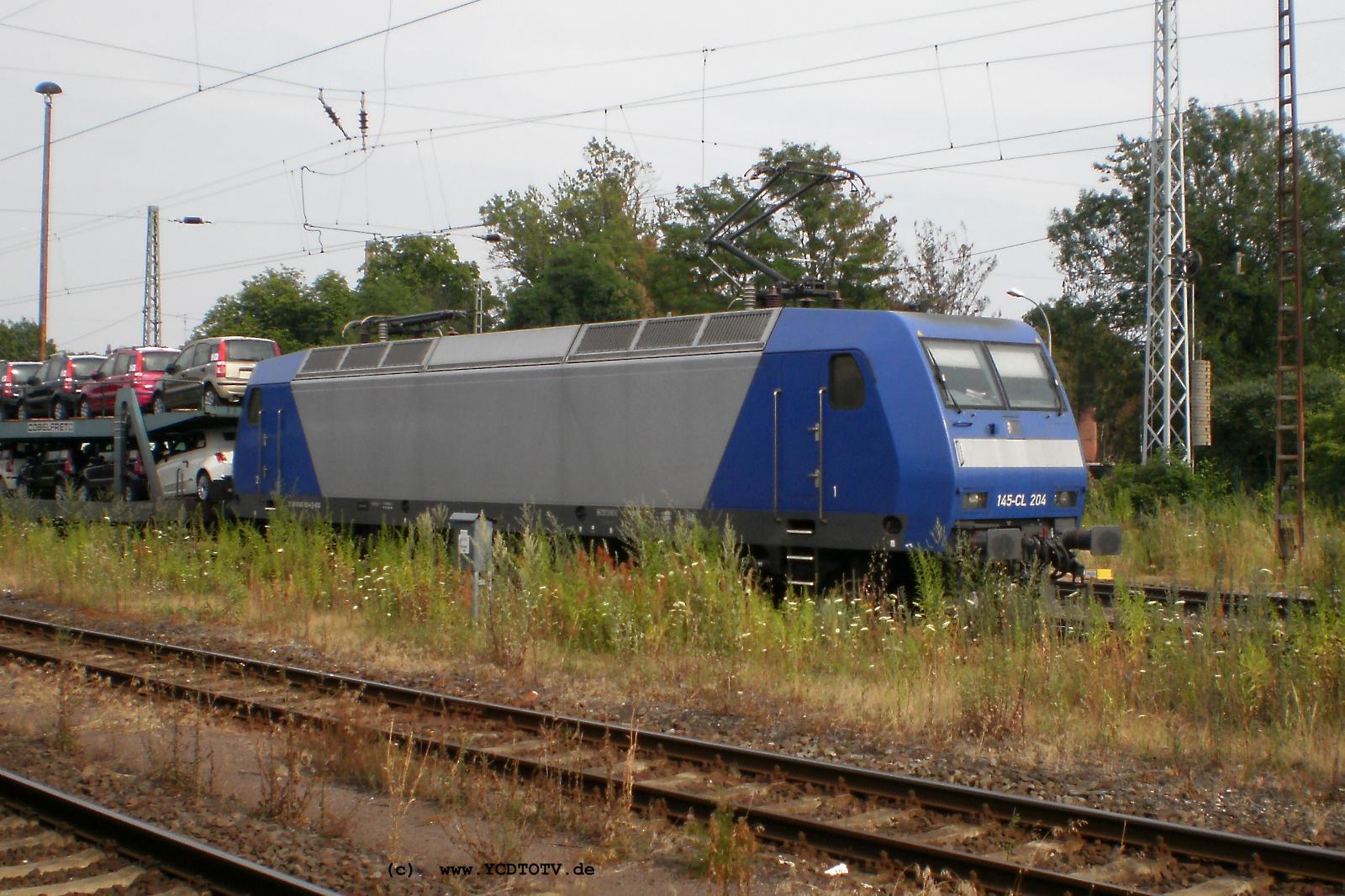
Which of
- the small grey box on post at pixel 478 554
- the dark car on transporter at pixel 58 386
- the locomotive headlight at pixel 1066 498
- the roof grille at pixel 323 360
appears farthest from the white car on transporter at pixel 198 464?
the locomotive headlight at pixel 1066 498

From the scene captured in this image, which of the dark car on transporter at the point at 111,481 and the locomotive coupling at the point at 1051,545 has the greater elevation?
the dark car on transporter at the point at 111,481

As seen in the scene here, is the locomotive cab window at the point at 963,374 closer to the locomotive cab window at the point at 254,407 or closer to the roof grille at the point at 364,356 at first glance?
the roof grille at the point at 364,356

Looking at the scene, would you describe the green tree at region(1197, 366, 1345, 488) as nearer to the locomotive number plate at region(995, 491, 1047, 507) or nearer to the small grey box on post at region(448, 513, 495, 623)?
the locomotive number plate at region(995, 491, 1047, 507)

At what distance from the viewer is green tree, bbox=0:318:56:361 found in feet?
258

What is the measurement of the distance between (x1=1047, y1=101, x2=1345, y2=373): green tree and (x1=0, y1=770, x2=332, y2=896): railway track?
40438 mm

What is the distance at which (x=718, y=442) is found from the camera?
42.5ft

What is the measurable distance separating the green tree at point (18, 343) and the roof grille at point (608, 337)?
70.4 meters

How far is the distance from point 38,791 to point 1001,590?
6.91m

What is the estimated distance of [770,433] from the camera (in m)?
12.5

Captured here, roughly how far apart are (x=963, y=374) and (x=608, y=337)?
4.12 m

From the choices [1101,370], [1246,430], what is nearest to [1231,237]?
[1101,370]

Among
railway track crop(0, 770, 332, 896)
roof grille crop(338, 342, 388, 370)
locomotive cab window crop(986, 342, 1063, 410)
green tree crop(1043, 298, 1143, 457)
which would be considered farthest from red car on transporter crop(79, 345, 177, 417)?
green tree crop(1043, 298, 1143, 457)

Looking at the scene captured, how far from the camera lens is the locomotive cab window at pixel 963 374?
1176 cm

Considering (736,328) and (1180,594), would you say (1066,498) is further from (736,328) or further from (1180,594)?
(736,328)
